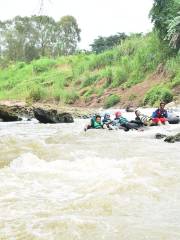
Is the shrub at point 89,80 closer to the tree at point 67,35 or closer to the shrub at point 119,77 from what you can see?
the shrub at point 119,77

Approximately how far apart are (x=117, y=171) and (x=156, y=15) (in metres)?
23.6

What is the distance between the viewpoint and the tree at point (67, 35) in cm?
5844

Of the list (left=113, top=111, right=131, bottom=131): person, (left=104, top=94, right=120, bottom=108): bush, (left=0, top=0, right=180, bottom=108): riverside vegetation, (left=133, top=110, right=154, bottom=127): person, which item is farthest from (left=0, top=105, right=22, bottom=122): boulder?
(left=113, top=111, right=131, bottom=131): person

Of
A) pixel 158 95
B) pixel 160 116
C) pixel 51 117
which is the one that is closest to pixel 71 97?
pixel 158 95

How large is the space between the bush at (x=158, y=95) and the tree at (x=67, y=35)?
33273 millimetres

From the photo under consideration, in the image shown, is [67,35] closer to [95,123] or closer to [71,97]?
[71,97]

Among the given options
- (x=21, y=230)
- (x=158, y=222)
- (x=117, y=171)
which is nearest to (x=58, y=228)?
(x=21, y=230)

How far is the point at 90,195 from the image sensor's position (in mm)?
5227

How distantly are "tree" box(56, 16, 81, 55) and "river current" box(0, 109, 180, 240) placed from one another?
50843mm

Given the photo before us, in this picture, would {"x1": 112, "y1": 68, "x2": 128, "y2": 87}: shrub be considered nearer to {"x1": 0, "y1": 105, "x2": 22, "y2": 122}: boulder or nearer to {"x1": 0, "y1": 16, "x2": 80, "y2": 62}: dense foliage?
{"x1": 0, "y1": 105, "x2": 22, "y2": 122}: boulder

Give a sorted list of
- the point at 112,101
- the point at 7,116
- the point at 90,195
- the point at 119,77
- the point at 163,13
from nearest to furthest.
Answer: the point at 90,195 → the point at 7,116 → the point at 163,13 → the point at 112,101 → the point at 119,77

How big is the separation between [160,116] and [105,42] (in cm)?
3921

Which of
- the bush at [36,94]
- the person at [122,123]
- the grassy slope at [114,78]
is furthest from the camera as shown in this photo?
the bush at [36,94]

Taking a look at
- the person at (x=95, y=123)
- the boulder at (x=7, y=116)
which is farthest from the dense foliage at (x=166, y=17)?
the person at (x=95, y=123)
